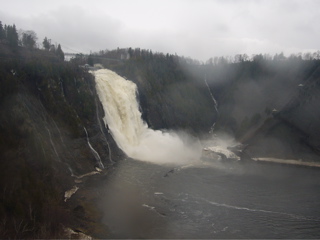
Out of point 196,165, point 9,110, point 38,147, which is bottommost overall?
point 196,165

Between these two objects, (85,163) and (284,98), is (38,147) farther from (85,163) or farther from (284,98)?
(284,98)

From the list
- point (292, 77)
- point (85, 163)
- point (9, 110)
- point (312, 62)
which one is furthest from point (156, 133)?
point (312, 62)

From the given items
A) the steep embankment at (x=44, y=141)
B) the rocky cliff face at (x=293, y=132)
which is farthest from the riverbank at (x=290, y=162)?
the steep embankment at (x=44, y=141)

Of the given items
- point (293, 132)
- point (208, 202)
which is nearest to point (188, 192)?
point (208, 202)

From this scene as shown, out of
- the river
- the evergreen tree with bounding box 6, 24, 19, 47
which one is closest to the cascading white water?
the river

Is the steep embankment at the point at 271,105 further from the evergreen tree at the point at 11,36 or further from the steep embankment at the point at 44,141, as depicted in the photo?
the evergreen tree at the point at 11,36

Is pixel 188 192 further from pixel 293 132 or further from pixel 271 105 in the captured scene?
pixel 271 105

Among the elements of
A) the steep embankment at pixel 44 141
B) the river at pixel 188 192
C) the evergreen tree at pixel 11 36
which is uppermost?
the evergreen tree at pixel 11 36

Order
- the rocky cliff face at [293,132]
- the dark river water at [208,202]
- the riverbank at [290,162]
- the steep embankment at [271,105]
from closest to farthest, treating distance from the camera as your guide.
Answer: the dark river water at [208,202] → the riverbank at [290,162] → the rocky cliff face at [293,132] → the steep embankment at [271,105]
